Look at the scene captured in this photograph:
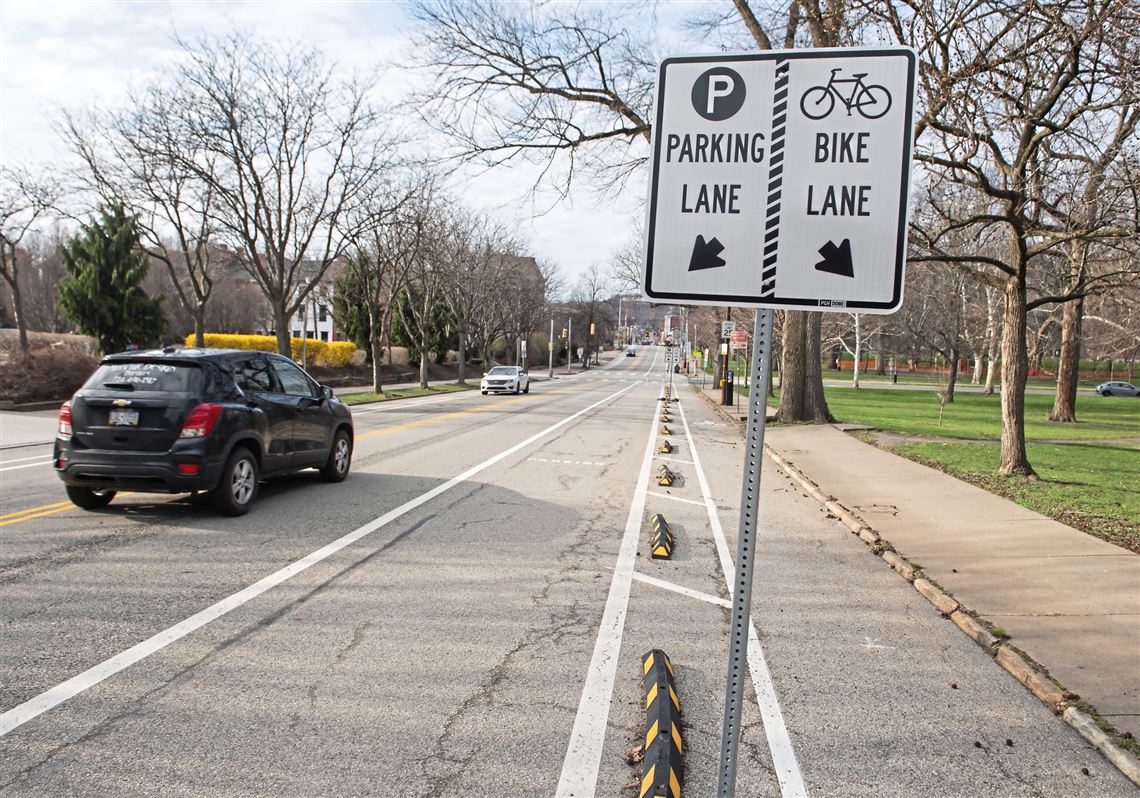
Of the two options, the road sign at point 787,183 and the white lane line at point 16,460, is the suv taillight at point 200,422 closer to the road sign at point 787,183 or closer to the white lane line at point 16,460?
the white lane line at point 16,460

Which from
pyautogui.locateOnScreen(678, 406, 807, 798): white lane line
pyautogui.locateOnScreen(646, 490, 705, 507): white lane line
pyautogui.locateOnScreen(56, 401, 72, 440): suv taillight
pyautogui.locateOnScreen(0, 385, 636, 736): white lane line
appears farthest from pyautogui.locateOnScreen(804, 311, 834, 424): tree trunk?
pyautogui.locateOnScreen(56, 401, 72, 440): suv taillight

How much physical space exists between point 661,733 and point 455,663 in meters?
1.47

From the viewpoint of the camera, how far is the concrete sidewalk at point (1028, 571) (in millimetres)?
4840

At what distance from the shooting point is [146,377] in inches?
322

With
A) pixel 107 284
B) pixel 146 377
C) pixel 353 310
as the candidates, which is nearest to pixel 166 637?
pixel 146 377

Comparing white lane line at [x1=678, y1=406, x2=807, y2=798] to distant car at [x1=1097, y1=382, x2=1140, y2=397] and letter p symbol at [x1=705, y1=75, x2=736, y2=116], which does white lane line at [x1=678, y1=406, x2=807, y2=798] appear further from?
distant car at [x1=1097, y1=382, x2=1140, y2=397]

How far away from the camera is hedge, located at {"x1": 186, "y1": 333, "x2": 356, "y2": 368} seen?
142ft

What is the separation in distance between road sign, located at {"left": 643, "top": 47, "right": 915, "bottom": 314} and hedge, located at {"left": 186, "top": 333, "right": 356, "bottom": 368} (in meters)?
39.8

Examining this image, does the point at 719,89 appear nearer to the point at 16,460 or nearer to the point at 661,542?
the point at 661,542

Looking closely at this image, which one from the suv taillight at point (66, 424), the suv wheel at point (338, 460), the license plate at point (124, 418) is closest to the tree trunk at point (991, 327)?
the suv wheel at point (338, 460)

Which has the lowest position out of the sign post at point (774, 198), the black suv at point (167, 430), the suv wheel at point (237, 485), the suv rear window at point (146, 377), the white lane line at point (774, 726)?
the white lane line at point (774, 726)

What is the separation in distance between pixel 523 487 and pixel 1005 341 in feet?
25.3

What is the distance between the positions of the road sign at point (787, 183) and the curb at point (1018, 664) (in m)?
2.88

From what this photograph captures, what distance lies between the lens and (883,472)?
1355 centimetres
